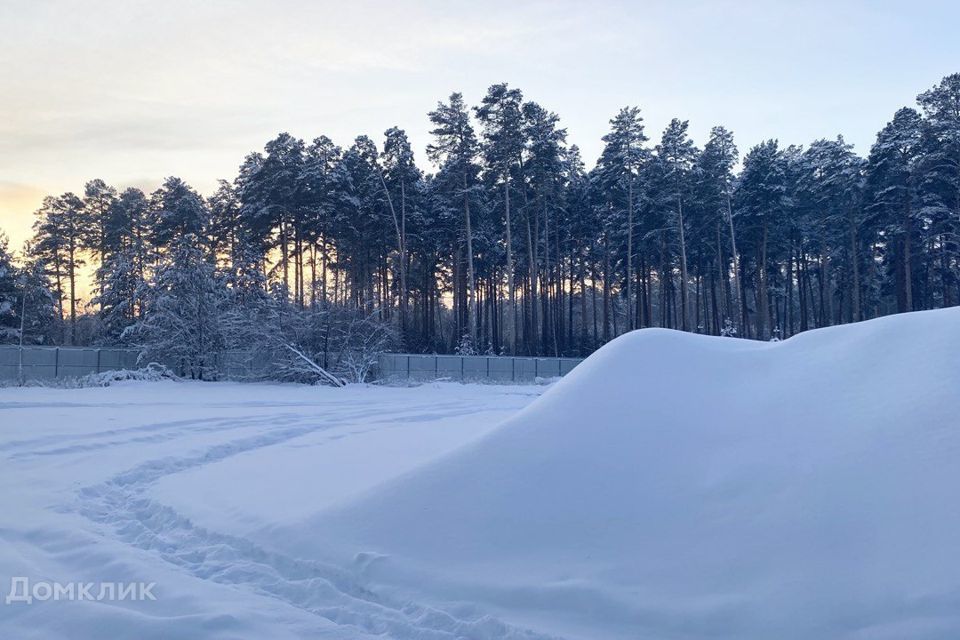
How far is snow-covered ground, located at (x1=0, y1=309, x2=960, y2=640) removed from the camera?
4.16 metres

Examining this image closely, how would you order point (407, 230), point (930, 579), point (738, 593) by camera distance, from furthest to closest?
point (407, 230)
point (738, 593)
point (930, 579)

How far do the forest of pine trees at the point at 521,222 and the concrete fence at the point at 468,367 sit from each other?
3.65 feet

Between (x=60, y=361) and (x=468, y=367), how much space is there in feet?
56.0

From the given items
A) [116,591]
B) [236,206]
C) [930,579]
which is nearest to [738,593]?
[930,579]

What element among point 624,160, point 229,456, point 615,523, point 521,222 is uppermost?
point 624,160

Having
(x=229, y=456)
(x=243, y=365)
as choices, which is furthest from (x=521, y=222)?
(x=229, y=456)

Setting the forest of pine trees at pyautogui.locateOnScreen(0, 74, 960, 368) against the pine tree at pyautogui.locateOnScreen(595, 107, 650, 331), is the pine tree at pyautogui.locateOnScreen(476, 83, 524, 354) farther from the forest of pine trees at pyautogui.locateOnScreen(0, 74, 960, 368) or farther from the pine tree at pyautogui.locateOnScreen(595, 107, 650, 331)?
the pine tree at pyautogui.locateOnScreen(595, 107, 650, 331)

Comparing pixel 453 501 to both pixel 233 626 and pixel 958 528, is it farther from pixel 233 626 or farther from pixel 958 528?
pixel 958 528

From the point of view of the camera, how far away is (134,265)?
3569 centimetres

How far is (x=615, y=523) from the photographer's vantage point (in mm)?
5148


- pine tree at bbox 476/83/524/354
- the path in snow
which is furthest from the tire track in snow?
pine tree at bbox 476/83/524/354

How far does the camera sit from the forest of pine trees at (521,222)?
128 ft

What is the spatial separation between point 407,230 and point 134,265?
1690 cm

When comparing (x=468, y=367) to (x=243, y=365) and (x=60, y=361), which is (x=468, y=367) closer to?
(x=243, y=365)
